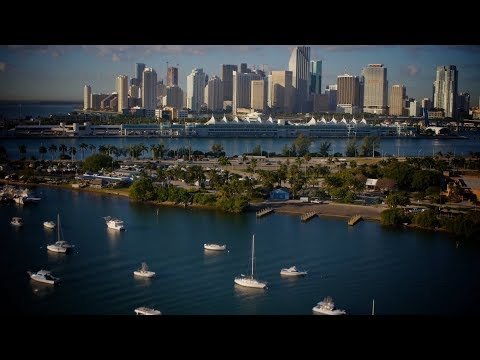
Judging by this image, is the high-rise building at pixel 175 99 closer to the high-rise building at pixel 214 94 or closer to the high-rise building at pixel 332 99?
the high-rise building at pixel 214 94

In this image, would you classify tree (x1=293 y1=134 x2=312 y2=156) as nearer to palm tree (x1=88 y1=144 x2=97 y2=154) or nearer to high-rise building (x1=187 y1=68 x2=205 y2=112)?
high-rise building (x1=187 y1=68 x2=205 y2=112)

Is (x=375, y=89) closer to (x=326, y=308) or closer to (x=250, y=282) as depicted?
(x=250, y=282)

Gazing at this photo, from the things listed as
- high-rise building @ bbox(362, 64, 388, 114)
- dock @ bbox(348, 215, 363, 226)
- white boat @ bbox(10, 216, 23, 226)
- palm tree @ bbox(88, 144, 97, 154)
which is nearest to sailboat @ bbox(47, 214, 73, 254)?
white boat @ bbox(10, 216, 23, 226)

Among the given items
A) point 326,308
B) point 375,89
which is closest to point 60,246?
point 326,308

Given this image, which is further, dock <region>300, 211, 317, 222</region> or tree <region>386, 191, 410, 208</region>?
tree <region>386, 191, 410, 208</region>

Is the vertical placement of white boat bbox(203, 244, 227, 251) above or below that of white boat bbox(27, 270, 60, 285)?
above
